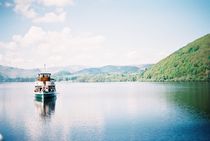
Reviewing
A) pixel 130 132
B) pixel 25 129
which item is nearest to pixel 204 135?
pixel 130 132

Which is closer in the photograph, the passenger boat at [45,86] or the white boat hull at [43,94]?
the white boat hull at [43,94]

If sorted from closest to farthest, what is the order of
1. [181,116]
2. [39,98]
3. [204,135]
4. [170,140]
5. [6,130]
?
[170,140]
[204,135]
[6,130]
[181,116]
[39,98]

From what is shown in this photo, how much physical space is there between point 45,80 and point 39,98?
6.76 m

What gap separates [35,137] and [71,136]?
16.6 ft

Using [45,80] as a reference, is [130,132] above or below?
below

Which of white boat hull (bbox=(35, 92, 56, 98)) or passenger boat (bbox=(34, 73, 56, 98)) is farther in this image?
passenger boat (bbox=(34, 73, 56, 98))

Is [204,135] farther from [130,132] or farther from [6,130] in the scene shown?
[6,130]

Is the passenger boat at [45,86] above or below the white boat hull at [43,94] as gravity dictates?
above

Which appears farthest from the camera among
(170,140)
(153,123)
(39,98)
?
(39,98)

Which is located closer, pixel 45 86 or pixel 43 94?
pixel 43 94

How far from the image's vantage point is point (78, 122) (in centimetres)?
5178

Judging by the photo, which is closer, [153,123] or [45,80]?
[153,123]

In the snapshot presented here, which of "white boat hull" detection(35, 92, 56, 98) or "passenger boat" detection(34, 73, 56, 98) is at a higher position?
"passenger boat" detection(34, 73, 56, 98)

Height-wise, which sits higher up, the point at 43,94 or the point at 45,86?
the point at 45,86
